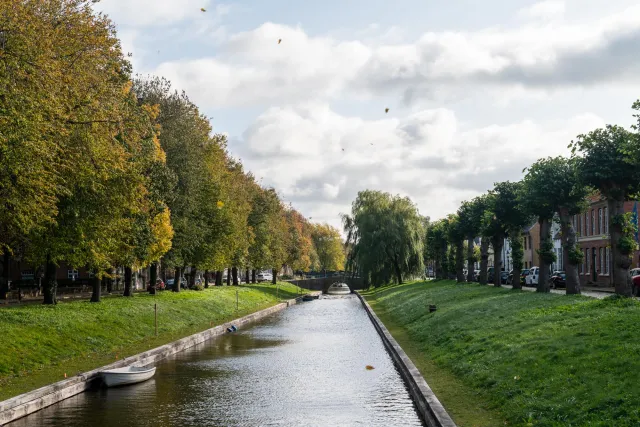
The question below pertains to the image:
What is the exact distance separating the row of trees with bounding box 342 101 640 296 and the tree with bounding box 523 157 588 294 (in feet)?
0.15

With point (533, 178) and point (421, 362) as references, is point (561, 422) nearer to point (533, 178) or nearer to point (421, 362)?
point (421, 362)

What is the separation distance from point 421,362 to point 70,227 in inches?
645

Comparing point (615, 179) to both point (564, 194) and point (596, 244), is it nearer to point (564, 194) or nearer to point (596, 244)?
point (564, 194)

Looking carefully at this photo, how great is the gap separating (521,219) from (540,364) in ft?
99.2

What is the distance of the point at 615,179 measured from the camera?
28.2 metres

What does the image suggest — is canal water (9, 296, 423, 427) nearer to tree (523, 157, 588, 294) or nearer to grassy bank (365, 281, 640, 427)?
grassy bank (365, 281, 640, 427)

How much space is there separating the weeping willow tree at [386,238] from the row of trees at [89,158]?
2055cm

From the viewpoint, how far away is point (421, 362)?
77.6 ft

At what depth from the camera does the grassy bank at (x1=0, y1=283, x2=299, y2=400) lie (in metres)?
21.7

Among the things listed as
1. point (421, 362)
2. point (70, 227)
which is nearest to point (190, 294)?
point (70, 227)

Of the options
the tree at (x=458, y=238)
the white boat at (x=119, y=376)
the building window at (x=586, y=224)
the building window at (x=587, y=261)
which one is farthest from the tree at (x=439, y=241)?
the white boat at (x=119, y=376)

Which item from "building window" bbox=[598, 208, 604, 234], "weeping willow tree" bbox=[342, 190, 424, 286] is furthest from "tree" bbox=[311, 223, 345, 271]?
"building window" bbox=[598, 208, 604, 234]

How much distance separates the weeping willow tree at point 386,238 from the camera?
7469cm

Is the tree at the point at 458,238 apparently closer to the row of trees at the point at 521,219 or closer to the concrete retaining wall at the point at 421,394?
the row of trees at the point at 521,219
